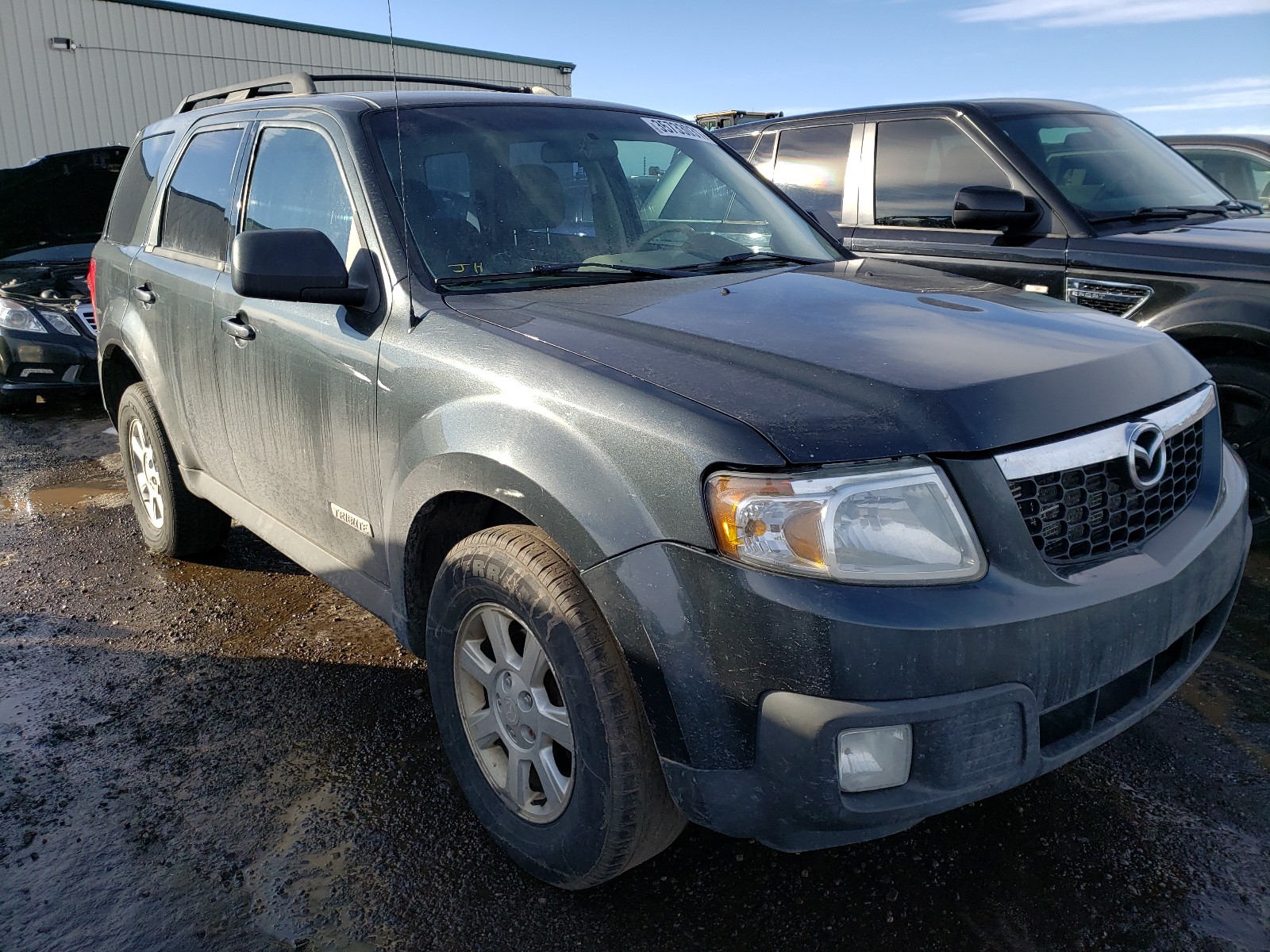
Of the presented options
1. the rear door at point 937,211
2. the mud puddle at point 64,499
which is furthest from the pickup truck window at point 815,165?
the mud puddle at point 64,499

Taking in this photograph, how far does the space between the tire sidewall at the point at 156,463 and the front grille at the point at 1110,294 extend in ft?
12.7

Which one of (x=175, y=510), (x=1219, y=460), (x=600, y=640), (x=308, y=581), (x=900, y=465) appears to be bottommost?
(x=308, y=581)

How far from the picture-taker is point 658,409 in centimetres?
179

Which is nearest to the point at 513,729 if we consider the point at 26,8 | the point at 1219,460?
the point at 1219,460

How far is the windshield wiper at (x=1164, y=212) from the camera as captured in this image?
4453 millimetres

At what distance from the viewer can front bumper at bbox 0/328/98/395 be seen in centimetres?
693

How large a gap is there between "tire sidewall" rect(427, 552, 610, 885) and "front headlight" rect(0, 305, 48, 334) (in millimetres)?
6115

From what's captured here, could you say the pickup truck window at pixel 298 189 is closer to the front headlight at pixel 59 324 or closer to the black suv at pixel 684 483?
the black suv at pixel 684 483

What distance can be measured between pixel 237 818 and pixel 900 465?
1.95 metres

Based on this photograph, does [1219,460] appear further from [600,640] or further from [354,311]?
[354,311]

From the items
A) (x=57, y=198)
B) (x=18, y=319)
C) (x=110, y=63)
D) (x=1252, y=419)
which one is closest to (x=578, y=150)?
(x=1252, y=419)

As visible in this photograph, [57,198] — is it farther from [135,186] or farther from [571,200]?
[571,200]

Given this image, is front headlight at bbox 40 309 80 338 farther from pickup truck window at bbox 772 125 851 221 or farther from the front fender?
the front fender

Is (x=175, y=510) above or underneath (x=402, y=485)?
underneath
